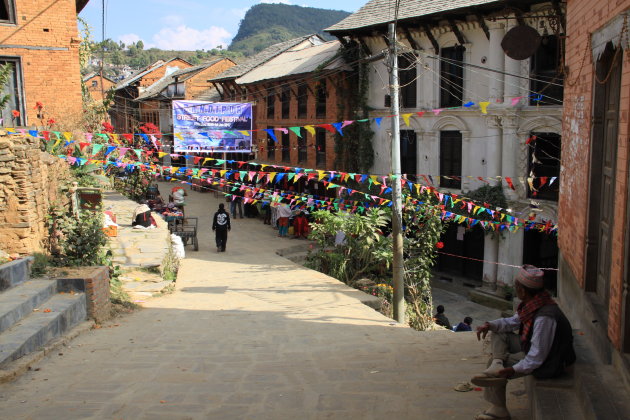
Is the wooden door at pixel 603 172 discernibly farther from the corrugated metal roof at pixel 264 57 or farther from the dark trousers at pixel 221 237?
the corrugated metal roof at pixel 264 57

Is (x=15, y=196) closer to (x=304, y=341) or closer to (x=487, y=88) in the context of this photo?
(x=304, y=341)

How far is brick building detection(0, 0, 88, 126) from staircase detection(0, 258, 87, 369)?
1005 centimetres

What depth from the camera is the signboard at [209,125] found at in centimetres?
1975

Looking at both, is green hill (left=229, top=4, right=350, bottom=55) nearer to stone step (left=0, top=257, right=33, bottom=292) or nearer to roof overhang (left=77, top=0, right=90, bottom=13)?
roof overhang (left=77, top=0, right=90, bottom=13)

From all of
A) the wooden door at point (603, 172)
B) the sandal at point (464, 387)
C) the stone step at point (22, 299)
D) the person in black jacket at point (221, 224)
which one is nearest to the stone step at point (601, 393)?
the wooden door at point (603, 172)

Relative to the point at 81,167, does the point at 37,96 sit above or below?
above

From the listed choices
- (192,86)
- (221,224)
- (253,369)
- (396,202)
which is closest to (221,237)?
(221,224)

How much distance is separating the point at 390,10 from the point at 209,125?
8.00 metres

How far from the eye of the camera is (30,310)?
7.94 m

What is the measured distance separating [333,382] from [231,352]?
80.4 inches

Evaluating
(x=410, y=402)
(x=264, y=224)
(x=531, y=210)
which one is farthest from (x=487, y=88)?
(x=410, y=402)

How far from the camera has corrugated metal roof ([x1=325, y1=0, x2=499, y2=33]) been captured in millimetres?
18828

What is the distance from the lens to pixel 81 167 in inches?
730

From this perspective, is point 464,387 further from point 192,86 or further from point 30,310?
point 192,86
